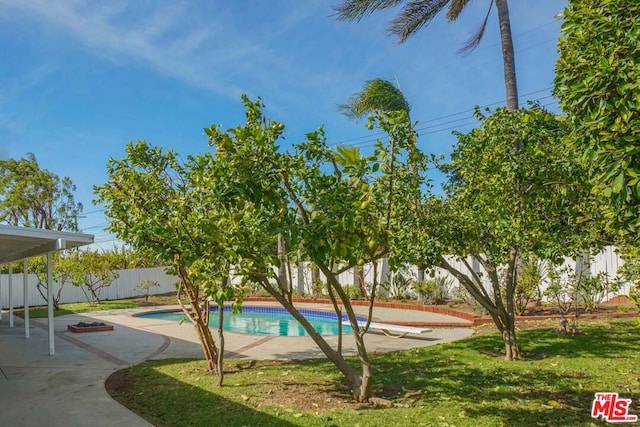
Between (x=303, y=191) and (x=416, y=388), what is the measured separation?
353cm

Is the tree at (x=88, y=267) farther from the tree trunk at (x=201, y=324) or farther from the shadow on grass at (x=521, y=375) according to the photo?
the shadow on grass at (x=521, y=375)

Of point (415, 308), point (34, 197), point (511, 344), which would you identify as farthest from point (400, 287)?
point (34, 197)

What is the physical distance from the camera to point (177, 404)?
20.8ft

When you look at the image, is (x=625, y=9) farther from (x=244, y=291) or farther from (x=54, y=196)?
(x=54, y=196)

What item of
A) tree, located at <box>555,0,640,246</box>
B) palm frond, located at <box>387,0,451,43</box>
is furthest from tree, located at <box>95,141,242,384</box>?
palm frond, located at <box>387,0,451,43</box>

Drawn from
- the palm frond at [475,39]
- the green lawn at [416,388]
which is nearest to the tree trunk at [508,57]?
the palm frond at [475,39]

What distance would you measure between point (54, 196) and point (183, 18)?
2835 cm

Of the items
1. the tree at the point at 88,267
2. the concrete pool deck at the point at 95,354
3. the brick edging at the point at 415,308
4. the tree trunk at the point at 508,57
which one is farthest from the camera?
the tree at the point at 88,267

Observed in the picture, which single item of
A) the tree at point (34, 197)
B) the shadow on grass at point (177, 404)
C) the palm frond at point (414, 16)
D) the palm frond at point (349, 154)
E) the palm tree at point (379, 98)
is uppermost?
the palm frond at point (414, 16)

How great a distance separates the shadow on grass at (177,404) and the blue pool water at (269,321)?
7584mm

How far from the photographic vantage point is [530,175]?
23.8 feet

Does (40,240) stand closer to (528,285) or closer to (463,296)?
(528,285)

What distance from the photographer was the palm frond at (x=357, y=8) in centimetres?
1594

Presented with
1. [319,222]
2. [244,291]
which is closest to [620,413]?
[319,222]
